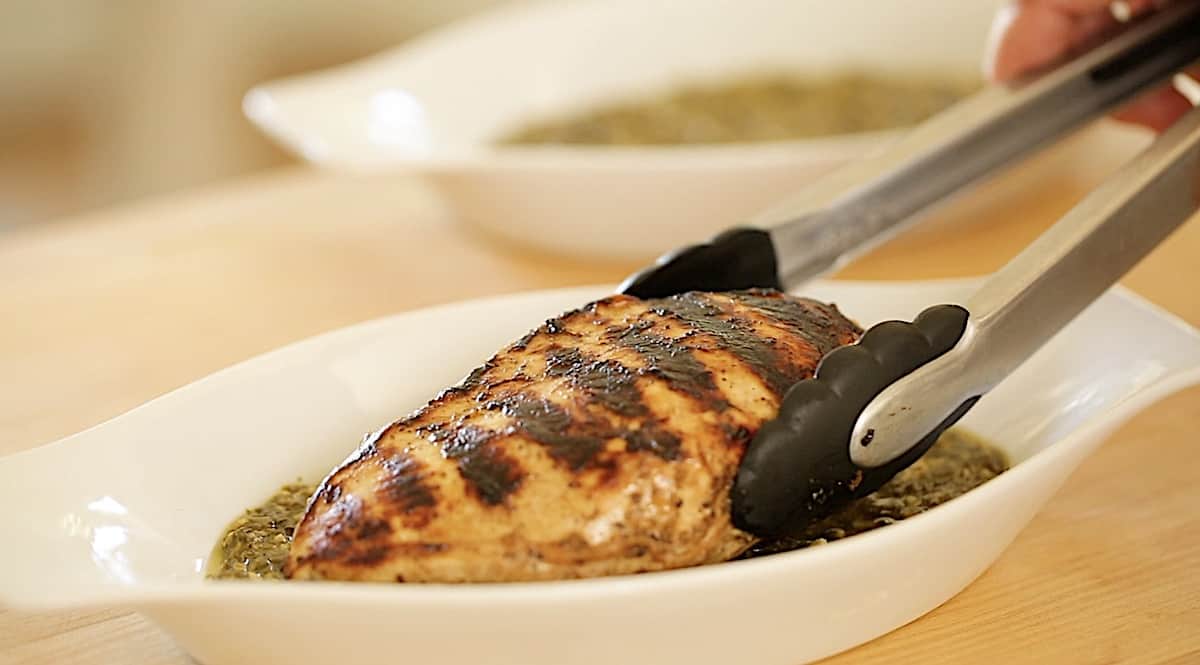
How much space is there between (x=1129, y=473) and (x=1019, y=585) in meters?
0.24

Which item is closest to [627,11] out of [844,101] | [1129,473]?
[844,101]

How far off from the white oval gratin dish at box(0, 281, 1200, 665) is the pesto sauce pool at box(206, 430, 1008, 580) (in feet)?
0.05

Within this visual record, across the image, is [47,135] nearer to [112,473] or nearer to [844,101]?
[844,101]

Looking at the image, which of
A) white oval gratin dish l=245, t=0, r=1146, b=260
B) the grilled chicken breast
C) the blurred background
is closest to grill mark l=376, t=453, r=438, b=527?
the grilled chicken breast

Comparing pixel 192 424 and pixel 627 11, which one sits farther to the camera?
pixel 627 11

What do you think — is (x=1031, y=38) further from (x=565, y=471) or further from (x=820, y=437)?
(x=565, y=471)

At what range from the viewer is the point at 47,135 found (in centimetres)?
528

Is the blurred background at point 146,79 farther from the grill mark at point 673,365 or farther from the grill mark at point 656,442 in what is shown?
the grill mark at point 656,442

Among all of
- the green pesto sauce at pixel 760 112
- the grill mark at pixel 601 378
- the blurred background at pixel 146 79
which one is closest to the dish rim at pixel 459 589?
the grill mark at pixel 601 378

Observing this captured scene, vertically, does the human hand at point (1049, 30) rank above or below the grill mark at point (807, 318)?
above

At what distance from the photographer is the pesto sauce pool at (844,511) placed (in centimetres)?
97

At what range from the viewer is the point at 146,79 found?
4879 mm

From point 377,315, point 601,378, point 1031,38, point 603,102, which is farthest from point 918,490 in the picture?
point 603,102

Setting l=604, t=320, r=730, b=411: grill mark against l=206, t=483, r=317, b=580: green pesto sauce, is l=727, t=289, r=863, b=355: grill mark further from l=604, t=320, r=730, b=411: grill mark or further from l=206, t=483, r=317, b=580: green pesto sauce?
l=206, t=483, r=317, b=580: green pesto sauce
